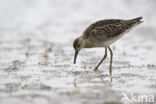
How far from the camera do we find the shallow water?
6.94m

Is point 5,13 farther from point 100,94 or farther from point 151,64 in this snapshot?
point 100,94

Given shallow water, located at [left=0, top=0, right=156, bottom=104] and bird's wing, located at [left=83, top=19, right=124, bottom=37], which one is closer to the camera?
shallow water, located at [left=0, top=0, right=156, bottom=104]

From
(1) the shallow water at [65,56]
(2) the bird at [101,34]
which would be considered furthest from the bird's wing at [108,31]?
(1) the shallow water at [65,56]

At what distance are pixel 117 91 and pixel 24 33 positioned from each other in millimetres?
8387

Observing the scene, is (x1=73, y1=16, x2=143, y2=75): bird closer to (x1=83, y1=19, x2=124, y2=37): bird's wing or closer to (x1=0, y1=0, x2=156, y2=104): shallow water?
(x1=83, y1=19, x2=124, y2=37): bird's wing

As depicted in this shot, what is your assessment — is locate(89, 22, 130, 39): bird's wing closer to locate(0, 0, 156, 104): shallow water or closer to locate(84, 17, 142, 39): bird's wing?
locate(84, 17, 142, 39): bird's wing

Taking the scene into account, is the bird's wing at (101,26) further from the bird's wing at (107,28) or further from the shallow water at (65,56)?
the shallow water at (65,56)

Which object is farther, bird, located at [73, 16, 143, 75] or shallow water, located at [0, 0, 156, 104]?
bird, located at [73, 16, 143, 75]

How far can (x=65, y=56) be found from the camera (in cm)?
1112

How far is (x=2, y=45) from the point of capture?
41.1ft

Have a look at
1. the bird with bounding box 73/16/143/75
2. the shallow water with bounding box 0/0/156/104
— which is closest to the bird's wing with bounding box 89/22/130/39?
the bird with bounding box 73/16/143/75

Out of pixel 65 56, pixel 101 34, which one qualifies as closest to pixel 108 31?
pixel 101 34

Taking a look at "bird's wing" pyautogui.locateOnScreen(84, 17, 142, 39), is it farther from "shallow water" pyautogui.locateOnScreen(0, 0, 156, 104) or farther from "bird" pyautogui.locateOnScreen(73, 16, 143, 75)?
"shallow water" pyautogui.locateOnScreen(0, 0, 156, 104)

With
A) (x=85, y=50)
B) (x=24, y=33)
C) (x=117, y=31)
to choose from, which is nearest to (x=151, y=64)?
(x=117, y=31)
